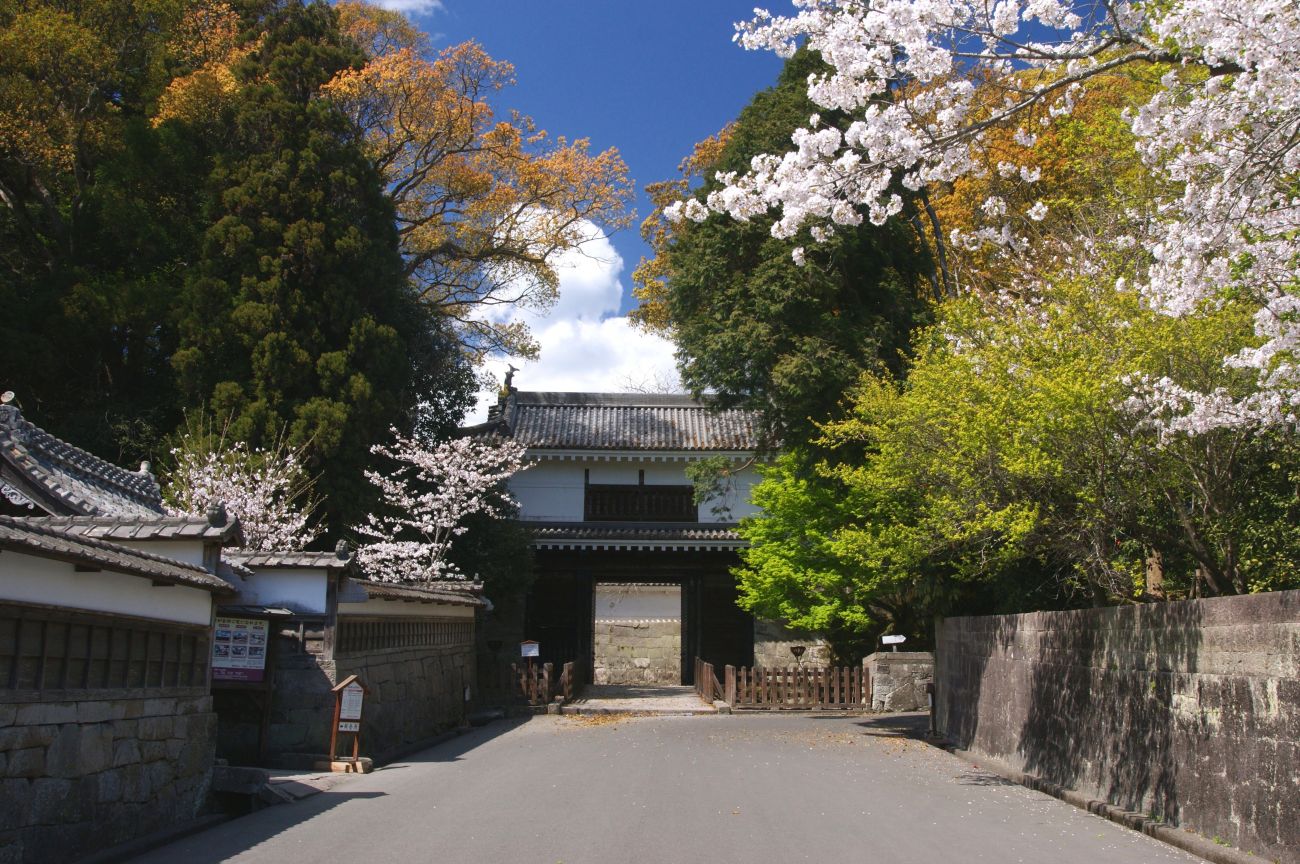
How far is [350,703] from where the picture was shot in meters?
12.4

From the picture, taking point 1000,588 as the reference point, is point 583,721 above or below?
below

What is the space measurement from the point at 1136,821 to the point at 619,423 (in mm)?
23617

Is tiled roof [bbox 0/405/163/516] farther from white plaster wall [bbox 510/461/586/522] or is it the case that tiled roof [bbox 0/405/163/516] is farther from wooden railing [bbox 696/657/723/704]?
white plaster wall [bbox 510/461/586/522]

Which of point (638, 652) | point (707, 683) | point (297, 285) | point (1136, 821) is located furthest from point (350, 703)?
point (638, 652)

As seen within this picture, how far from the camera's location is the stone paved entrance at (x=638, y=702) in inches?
887

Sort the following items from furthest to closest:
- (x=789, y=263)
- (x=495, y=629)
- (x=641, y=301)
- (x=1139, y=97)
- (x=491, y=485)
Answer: (x=641, y=301) < (x=495, y=629) < (x=491, y=485) < (x=789, y=263) < (x=1139, y=97)

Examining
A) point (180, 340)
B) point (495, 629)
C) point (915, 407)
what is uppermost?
point (180, 340)

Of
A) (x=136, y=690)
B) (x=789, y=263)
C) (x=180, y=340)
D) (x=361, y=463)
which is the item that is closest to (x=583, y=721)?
(x=361, y=463)

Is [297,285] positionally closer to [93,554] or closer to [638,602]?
[93,554]

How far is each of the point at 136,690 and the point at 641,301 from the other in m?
23.5

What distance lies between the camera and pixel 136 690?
8.35m

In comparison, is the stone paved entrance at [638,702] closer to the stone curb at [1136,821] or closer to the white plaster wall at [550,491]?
the white plaster wall at [550,491]

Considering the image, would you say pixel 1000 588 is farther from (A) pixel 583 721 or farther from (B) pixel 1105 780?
(A) pixel 583 721

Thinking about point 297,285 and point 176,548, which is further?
point 297,285
